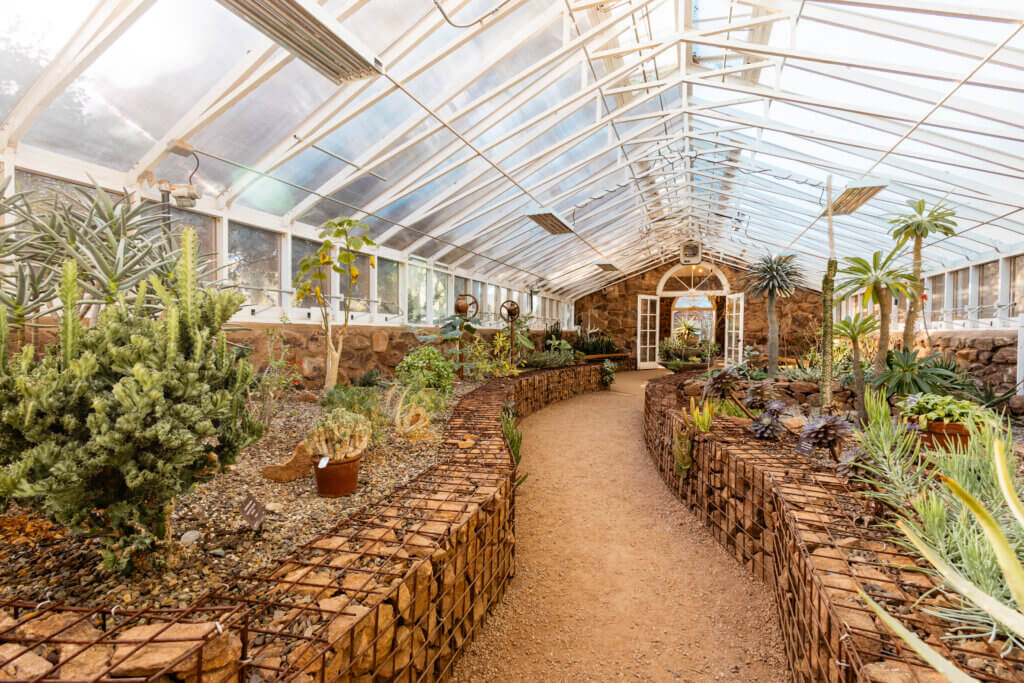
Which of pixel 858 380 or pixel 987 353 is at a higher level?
pixel 987 353

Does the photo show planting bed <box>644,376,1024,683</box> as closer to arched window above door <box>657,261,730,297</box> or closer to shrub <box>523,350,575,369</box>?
shrub <box>523,350,575,369</box>

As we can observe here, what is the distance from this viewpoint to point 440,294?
8477mm

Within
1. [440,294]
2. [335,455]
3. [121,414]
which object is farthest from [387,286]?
[121,414]

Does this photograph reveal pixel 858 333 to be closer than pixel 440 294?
Yes

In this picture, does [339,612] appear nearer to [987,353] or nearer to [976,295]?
[987,353]

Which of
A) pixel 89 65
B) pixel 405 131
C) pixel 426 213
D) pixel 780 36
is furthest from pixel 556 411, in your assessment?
pixel 89 65

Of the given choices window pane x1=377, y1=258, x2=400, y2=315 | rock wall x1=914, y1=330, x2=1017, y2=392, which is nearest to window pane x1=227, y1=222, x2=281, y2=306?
window pane x1=377, y1=258, x2=400, y2=315

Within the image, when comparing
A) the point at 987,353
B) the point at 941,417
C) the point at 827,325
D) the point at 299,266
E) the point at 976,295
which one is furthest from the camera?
the point at 976,295

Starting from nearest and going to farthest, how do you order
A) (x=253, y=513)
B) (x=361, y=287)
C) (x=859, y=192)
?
(x=253, y=513), (x=859, y=192), (x=361, y=287)

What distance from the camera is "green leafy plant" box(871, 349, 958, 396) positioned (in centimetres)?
498

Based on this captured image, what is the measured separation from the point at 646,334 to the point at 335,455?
14.0 meters

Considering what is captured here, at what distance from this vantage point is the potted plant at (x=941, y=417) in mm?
3031

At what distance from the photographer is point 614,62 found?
17.5 feet

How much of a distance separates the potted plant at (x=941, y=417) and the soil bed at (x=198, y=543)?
118 inches
